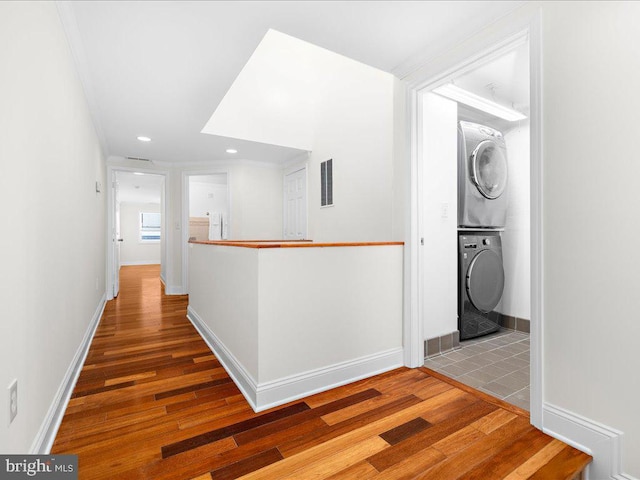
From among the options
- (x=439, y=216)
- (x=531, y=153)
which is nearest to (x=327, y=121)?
(x=439, y=216)

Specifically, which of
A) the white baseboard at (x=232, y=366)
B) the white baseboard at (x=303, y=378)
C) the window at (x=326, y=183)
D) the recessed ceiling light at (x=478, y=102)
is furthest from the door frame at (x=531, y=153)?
the window at (x=326, y=183)

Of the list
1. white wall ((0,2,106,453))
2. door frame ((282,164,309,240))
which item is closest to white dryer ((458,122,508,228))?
door frame ((282,164,309,240))

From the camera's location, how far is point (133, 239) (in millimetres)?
10938

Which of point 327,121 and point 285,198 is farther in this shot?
point 285,198

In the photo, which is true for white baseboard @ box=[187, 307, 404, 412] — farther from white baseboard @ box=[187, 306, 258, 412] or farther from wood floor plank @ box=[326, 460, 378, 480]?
wood floor plank @ box=[326, 460, 378, 480]

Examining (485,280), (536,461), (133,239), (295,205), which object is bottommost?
(536,461)

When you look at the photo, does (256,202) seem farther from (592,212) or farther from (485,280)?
(592,212)

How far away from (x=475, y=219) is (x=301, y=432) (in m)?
2.34

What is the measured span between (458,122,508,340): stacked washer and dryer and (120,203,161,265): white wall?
11032 mm

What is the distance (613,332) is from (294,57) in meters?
4.36

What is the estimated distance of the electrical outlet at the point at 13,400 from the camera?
1.03 metres

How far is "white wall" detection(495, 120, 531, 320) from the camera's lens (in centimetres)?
323

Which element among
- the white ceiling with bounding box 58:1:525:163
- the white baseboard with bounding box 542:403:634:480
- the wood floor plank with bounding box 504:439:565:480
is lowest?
the wood floor plank with bounding box 504:439:565:480

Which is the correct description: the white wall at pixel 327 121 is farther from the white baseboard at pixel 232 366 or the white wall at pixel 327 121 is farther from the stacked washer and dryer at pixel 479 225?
the white baseboard at pixel 232 366
